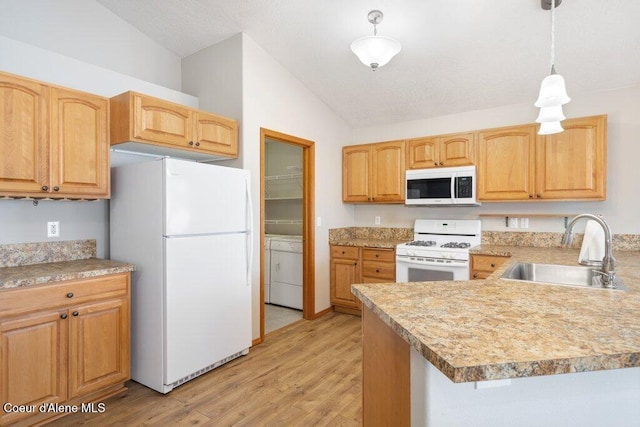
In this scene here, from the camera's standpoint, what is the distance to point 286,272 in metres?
4.30

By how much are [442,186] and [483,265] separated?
910 millimetres

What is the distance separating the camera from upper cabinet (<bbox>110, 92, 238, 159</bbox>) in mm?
2443

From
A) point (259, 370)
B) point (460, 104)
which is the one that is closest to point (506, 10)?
point (460, 104)

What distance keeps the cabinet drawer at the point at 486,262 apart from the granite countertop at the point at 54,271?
2936 millimetres

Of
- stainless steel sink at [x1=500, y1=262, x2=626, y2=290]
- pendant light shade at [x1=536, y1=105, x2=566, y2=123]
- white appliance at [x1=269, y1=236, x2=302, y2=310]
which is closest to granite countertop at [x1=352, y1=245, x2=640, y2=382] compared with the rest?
stainless steel sink at [x1=500, y1=262, x2=626, y2=290]

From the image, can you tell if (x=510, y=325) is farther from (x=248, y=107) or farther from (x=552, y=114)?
(x=248, y=107)

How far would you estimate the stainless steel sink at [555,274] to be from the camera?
2072 millimetres

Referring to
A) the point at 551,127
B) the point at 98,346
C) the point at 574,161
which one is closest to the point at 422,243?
the point at 574,161

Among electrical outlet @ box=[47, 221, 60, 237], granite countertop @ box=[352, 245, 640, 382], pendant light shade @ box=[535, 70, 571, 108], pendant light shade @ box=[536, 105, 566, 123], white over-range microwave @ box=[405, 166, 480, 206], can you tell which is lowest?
granite countertop @ box=[352, 245, 640, 382]

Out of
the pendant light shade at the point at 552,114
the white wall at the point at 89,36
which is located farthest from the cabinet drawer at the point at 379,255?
the white wall at the point at 89,36

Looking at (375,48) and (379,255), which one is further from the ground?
(375,48)

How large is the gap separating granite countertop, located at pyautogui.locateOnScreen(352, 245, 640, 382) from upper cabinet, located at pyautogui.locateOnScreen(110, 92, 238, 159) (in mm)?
1947

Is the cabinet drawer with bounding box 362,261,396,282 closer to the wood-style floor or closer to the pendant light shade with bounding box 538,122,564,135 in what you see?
the wood-style floor

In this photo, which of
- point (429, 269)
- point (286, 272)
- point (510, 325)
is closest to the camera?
point (510, 325)
